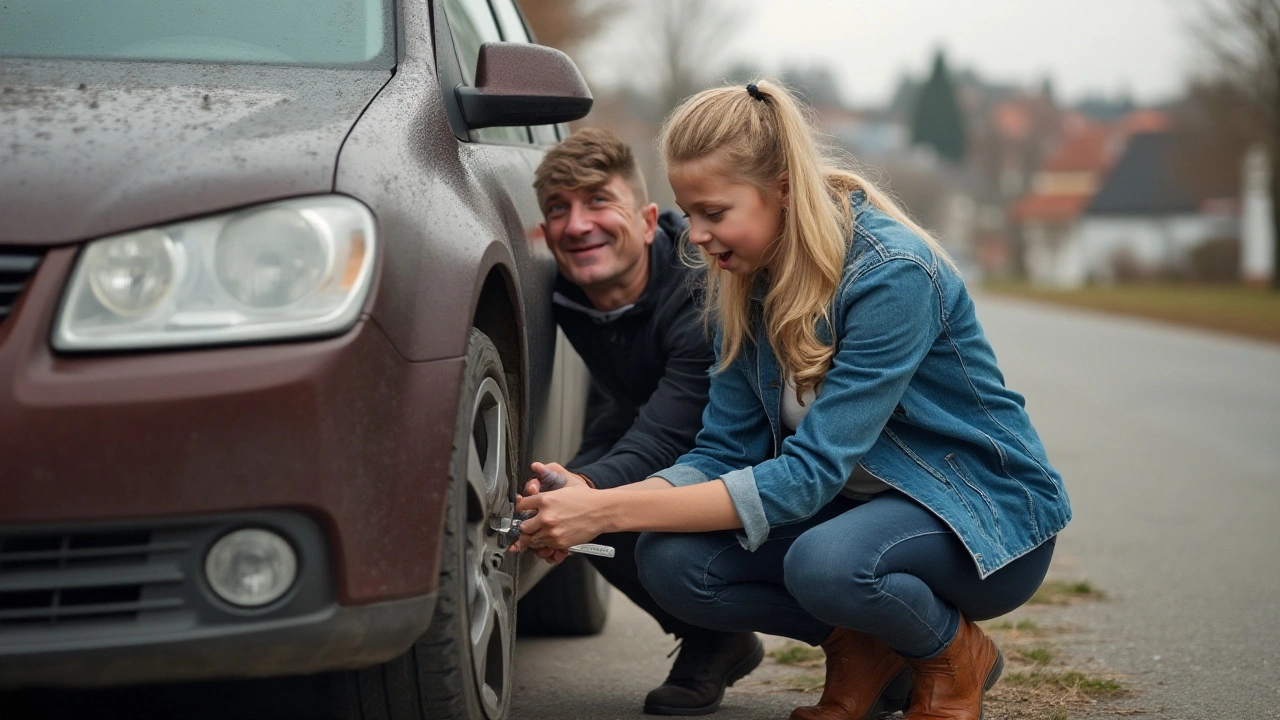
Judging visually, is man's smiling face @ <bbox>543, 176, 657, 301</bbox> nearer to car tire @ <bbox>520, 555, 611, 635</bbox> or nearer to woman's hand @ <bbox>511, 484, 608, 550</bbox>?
woman's hand @ <bbox>511, 484, 608, 550</bbox>

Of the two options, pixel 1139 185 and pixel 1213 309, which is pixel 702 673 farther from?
pixel 1139 185

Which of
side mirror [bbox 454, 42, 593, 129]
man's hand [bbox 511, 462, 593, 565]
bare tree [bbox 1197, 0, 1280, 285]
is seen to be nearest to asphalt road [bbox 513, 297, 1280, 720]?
man's hand [bbox 511, 462, 593, 565]

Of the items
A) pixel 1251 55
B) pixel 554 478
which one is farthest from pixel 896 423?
pixel 1251 55

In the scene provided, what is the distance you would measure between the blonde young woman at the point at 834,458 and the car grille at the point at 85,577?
3.00ft

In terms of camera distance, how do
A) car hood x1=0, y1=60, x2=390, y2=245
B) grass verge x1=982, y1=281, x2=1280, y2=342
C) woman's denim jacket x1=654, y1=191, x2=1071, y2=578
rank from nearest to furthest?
car hood x1=0, y1=60, x2=390, y2=245 → woman's denim jacket x1=654, y1=191, x2=1071, y2=578 → grass verge x1=982, y1=281, x2=1280, y2=342

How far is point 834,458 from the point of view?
293 centimetres

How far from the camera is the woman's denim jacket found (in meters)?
2.95

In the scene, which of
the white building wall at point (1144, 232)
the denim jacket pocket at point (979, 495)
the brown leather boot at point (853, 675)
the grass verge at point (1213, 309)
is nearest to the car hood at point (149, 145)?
the denim jacket pocket at point (979, 495)

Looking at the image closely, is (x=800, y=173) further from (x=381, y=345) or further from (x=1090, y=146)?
(x=1090, y=146)

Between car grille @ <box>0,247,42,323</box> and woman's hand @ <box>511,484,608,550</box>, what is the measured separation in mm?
1067

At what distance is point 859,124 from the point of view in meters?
144

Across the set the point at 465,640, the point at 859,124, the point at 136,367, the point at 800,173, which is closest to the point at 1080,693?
the point at 800,173

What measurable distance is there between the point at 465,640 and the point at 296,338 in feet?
2.08

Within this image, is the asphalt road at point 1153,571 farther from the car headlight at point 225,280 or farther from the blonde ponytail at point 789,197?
the car headlight at point 225,280
